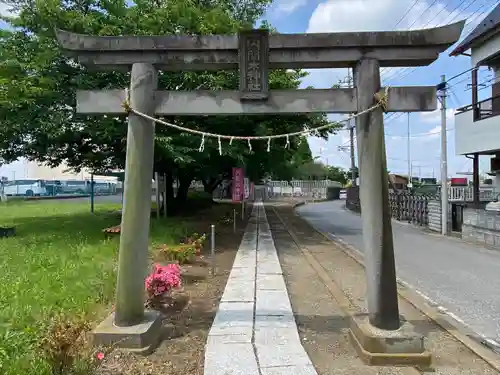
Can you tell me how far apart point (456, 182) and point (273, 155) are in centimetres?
3422

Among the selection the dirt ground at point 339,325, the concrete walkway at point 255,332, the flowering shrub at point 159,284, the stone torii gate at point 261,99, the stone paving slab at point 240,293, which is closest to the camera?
the concrete walkway at point 255,332

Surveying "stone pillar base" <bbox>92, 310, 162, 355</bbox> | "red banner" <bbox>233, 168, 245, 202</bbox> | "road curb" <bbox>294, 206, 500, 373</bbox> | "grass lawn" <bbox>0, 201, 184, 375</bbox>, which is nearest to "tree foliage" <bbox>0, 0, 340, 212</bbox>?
"grass lawn" <bbox>0, 201, 184, 375</bbox>

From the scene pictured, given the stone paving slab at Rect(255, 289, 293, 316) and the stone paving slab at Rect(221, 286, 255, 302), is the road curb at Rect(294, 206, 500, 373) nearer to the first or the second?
the stone paving slab at Rect(255, 289, 293, 316)

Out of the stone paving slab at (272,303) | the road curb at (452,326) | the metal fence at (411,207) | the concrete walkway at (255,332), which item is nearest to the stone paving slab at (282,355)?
the concrete walkway at (255,332)

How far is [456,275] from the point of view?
984cm

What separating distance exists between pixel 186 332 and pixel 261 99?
306cm

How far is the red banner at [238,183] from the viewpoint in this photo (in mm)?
17781

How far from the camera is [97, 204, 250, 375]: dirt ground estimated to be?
14.3ft

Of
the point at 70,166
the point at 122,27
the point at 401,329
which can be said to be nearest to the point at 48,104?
the point at 122,27

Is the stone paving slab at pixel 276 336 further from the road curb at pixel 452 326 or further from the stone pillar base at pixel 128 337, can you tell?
the road curb at pixel 452 326

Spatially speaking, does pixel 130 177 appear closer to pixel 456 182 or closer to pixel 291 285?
pixel 291 285

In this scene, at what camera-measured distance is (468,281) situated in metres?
9.23

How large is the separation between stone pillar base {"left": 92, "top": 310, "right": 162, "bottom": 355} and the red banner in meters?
12.9

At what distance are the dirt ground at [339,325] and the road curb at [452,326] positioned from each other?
0.07 m
